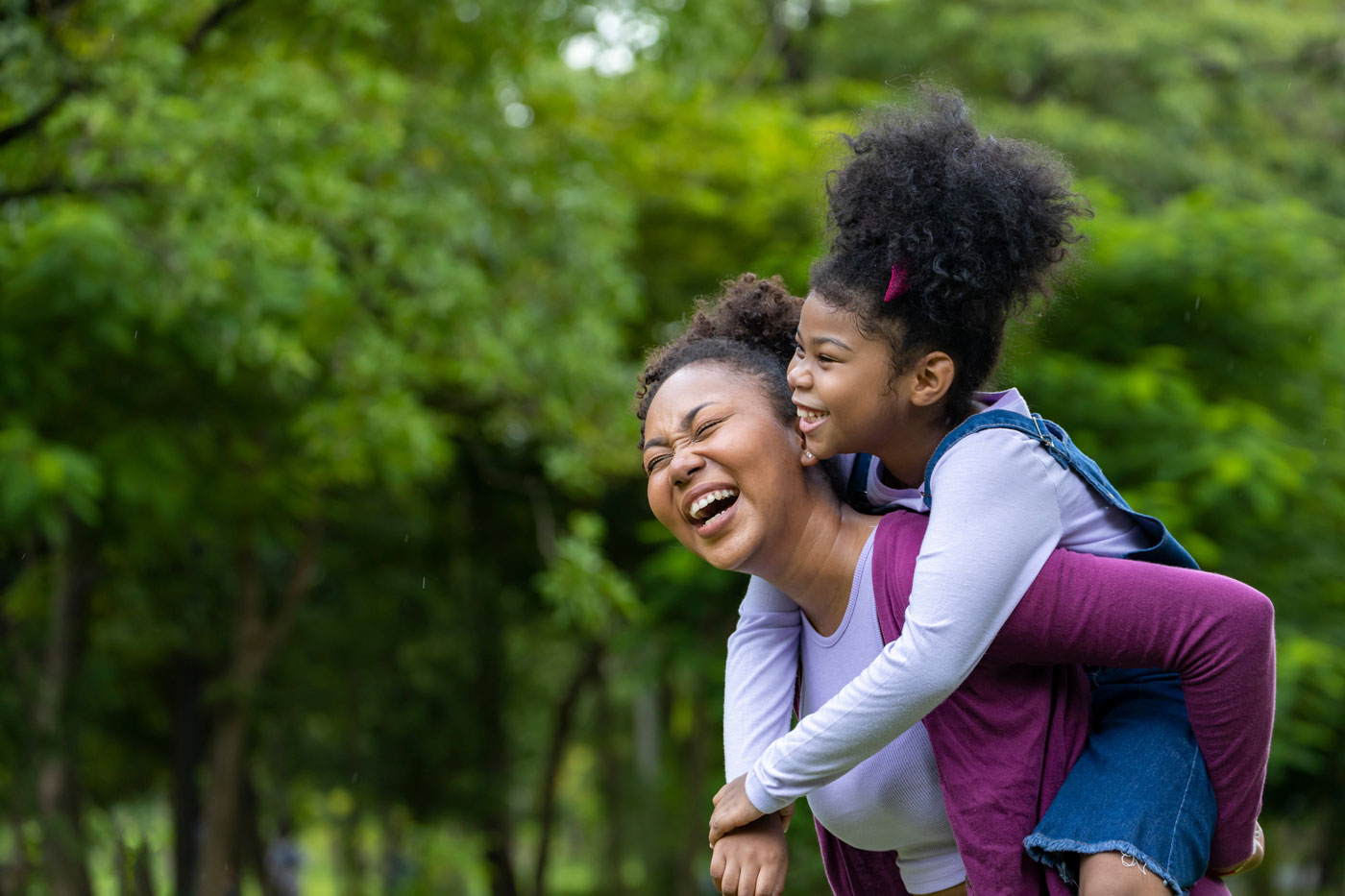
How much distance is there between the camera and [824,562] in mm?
2176

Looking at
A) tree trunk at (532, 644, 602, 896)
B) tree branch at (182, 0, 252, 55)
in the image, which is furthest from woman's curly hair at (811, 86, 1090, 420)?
tree trunk at (532, 644, 602, 896)

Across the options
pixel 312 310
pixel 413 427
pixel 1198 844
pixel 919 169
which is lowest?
pixel 413 427

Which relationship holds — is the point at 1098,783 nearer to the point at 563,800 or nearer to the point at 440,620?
the point at 440,620

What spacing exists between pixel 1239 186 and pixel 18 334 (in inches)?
439

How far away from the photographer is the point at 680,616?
890 centimetres

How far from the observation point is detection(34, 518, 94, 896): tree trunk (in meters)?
9.62

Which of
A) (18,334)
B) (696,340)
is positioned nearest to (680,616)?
(18,334)

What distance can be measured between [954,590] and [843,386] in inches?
13.7

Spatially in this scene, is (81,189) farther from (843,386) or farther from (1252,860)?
(1252,860)

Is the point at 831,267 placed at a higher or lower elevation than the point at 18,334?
higher

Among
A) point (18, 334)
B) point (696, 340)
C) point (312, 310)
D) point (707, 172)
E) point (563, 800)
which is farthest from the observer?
point (563, 800)

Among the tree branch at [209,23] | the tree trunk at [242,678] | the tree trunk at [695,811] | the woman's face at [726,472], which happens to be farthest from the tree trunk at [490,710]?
the woman's face at [726,472]

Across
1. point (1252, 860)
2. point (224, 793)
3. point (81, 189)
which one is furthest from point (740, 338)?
point (224, 793)

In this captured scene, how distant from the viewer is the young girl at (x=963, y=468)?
1843 millimetres
